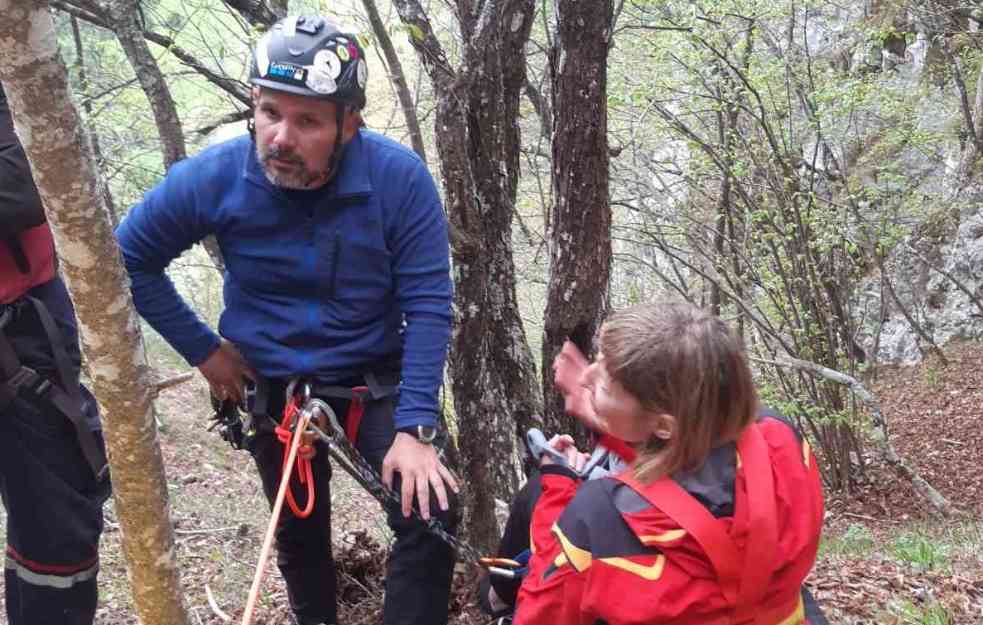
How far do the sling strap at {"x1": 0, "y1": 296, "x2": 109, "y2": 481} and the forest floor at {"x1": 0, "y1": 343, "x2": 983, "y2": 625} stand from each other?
142 centimetres

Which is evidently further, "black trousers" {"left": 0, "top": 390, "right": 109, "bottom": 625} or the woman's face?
"black trousers" {"left": 0, "top": 390, "right": 109, "bottom": 625}

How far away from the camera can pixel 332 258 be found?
274 cm

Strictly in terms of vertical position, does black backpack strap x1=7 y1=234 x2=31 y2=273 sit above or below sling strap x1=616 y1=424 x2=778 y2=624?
above

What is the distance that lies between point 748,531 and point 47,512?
2.16 meters

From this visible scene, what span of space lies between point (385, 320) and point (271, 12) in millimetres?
1729

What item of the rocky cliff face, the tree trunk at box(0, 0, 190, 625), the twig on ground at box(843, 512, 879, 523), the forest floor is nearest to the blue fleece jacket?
the tree trunk at box(0, 0, 190, 625)

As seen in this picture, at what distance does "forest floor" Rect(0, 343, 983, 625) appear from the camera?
3.76 metres

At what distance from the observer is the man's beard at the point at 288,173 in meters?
2.60

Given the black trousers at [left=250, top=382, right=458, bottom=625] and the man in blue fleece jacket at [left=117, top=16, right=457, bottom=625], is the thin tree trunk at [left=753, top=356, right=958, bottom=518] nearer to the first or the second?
the black trousers at [left=250, top=382, right=458, bottom=625]

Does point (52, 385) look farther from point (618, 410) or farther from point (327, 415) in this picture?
point (618, 410)

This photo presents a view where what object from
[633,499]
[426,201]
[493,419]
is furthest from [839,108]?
Result: [633,499]

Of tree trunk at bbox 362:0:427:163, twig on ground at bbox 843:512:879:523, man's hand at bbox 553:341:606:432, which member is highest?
tree trunk at bbox 362:0:427:163

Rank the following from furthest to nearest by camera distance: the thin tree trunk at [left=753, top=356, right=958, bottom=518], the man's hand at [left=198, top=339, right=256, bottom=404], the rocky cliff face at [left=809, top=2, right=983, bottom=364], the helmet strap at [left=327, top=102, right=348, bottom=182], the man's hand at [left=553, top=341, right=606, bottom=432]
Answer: the rocky cliff face at [left=809, top=2, right=983, bottom=364] → the thin tree trunk at [left=753, top=356, right=958, bottom=518] → the man's hand at [left=198, top=339, right=256, bottom=404] → the helmet strap at [left=327, top=102, right=348, bottom=182] → the man's hand at [left=553, top=341, right=606, bottom=432]

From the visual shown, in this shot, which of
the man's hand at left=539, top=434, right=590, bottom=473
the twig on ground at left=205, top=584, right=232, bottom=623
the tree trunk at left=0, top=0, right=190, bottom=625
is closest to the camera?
the tree trunk at left=0, top=0, right=190, bottom=625
